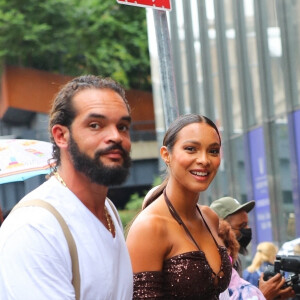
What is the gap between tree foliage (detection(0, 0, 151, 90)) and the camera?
36.6m

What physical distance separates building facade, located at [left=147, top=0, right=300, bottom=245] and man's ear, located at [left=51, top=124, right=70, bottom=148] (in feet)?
41.1

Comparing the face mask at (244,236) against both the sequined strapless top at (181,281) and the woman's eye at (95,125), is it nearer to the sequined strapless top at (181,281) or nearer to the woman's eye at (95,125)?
the sequined strapless top at (181,281)

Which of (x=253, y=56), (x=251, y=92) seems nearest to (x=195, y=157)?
(x=253, y=56)

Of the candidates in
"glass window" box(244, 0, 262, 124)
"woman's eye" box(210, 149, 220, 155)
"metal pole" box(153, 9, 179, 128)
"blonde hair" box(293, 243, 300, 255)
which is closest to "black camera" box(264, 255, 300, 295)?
"blonde hair" box(293, 243, 300, 255)

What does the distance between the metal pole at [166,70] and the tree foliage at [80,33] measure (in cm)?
2991

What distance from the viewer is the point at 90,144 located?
312 centimetres

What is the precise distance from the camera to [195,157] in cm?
457

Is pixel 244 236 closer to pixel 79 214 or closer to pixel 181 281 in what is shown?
pixel 181 281

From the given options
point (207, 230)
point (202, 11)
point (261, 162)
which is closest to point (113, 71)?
point (202, 11)

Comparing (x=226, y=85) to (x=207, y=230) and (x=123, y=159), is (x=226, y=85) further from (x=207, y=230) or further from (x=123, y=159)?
(x=123, y=159)

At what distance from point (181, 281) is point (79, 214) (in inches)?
50.7

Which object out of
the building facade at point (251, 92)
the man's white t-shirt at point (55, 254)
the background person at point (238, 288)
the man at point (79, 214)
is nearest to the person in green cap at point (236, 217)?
the background person at point (238, 288)

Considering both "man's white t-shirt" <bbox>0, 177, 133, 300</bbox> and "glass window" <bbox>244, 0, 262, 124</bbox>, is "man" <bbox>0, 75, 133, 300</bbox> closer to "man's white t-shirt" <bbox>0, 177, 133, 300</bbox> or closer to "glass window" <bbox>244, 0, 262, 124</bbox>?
"man's white t-shirt" <bbox>0, 177, 133, 300</bbox>

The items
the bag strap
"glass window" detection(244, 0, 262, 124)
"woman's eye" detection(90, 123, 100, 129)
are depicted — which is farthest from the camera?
"glass window" detection(244, 0, 262, 124)
